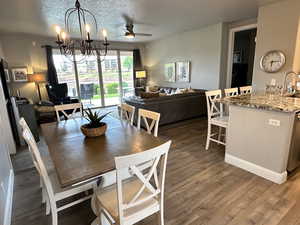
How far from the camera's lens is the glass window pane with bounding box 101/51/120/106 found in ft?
24.6

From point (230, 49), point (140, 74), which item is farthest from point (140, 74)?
point (230, 49)

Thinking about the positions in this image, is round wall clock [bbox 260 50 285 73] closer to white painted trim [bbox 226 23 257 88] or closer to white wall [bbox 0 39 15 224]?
white painted trim [bbox 226 23 257 88]

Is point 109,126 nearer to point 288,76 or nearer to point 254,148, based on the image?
point 254,148

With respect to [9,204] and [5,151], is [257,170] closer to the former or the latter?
[9,204]

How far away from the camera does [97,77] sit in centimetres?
736

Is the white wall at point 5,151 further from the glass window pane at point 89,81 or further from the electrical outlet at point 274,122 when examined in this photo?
the glass window pane at point 89,81

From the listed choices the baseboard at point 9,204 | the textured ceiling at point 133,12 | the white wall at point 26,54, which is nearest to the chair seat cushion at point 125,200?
the baseboard at point 9,204

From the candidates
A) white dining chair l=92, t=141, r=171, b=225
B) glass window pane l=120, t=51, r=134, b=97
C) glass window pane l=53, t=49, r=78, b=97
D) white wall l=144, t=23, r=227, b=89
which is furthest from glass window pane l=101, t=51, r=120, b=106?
white dining chair l=92, t=141, r=171, b=225

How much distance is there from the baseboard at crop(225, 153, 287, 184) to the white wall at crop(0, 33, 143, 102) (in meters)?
6.40

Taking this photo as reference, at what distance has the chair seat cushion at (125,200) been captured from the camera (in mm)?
1256

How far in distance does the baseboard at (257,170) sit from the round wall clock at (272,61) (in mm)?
2221

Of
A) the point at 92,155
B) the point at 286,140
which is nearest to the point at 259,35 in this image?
the point at 286,140

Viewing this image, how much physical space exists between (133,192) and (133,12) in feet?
12.4

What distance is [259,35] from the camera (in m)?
3.69
